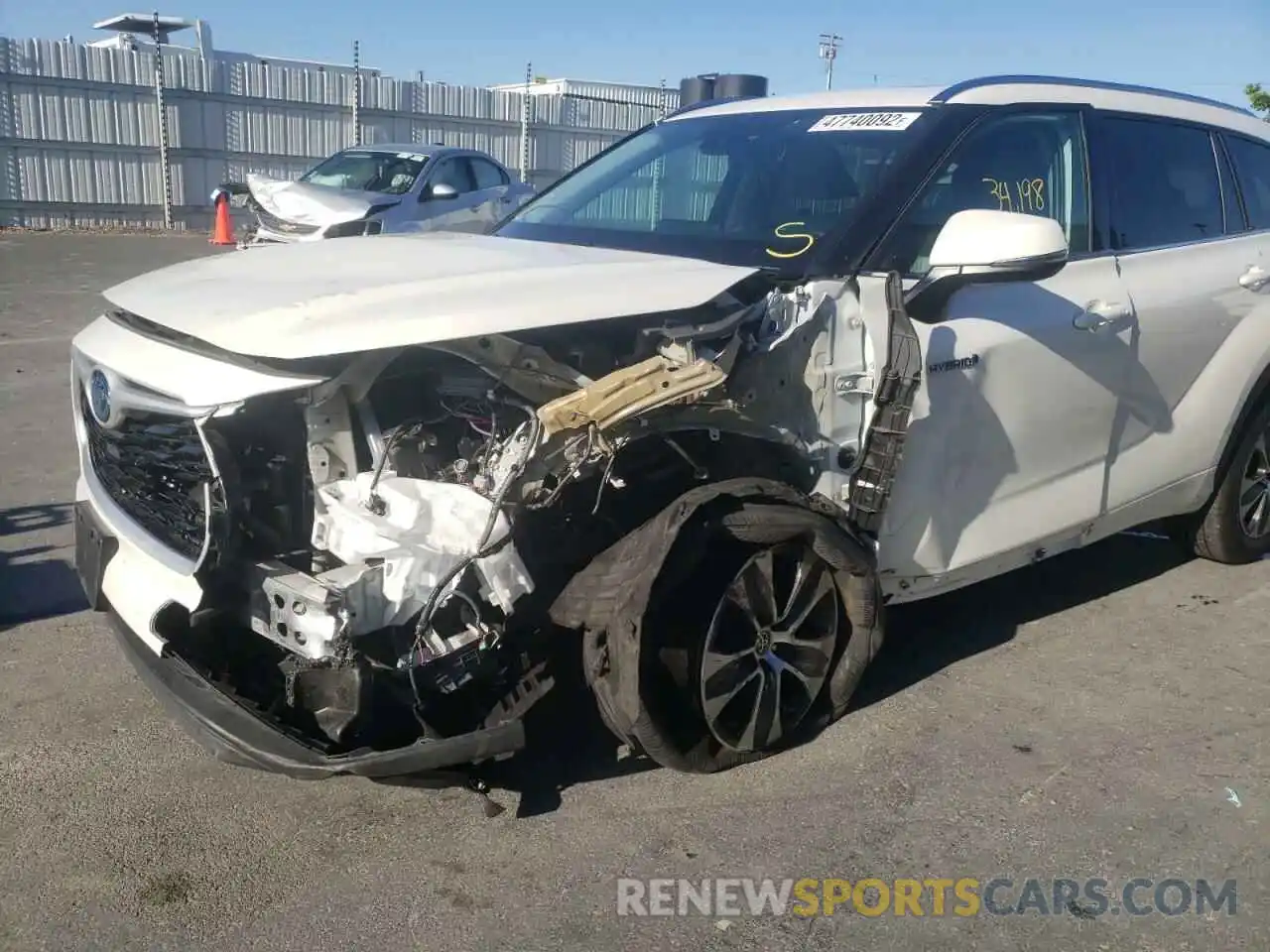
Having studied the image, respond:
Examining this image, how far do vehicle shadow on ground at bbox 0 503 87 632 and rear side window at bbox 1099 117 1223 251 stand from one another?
4.15 metres

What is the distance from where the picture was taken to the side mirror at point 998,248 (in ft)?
10.5

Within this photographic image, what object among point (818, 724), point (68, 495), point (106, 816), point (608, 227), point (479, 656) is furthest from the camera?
point (68, 495)

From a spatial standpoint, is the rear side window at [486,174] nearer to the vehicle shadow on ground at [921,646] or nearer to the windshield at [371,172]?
the windshield at [371,172]

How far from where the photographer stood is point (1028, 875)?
2963 mm

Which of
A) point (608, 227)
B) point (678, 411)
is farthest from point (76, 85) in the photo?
point (678, 411)

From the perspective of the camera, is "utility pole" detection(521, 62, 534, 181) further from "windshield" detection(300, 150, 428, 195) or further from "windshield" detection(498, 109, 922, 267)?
"windshield" detection(498, 109, 922, 267)

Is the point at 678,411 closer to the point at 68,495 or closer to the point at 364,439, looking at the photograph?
the point at 364,439

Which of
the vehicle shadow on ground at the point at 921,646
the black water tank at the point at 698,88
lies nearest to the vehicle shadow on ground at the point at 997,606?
the vehicle shadow on ground at the point at 921,646

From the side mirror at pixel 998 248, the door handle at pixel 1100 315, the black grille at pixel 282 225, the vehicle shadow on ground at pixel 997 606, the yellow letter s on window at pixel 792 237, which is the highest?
the side mirror at pixel 998 248

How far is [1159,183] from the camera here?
14.8ft

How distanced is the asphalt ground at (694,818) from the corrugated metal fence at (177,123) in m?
17.3

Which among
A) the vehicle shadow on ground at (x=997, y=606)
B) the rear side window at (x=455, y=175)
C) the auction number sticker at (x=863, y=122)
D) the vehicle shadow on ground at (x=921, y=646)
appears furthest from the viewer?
the rear side window at (x=455, y=175)

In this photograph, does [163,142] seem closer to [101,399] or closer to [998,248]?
[101,399]

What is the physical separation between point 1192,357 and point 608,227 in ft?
7.39
